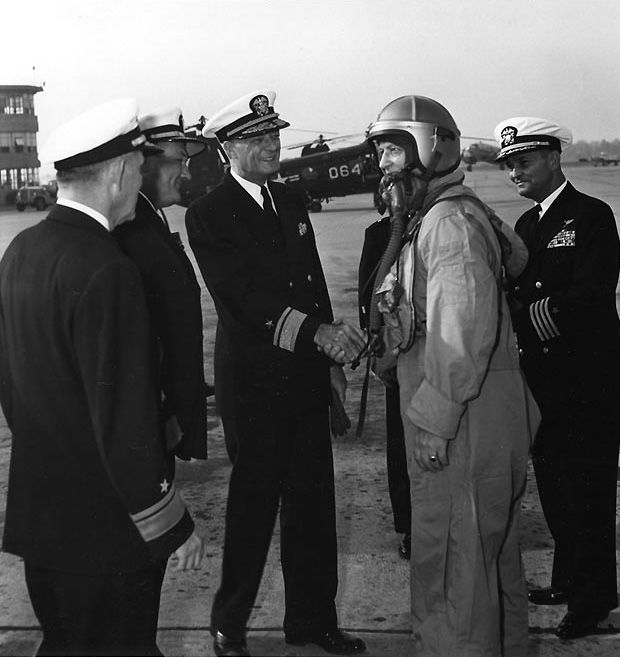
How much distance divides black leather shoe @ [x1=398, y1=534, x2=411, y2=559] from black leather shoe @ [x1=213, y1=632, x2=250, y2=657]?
105cm

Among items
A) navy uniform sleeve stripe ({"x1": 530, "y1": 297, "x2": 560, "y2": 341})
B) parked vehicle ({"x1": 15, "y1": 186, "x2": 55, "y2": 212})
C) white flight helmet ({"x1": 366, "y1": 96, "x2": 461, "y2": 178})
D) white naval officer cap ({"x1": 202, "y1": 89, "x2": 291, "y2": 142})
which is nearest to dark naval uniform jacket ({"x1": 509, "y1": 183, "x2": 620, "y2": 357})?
navy uniform sleeve stripe ({"x1": 530, "y1": 297, "x2": 560, "y2": 341})

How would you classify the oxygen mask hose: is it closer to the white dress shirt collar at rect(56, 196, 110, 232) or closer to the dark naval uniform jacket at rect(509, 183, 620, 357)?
the dark naval uniform jacket at rect(509, 183, 620, 357)

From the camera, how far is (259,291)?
3.11 m

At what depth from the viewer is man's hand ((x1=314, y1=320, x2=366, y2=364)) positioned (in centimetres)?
→ 300

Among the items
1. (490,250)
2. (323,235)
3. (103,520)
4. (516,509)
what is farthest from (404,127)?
(323,235)

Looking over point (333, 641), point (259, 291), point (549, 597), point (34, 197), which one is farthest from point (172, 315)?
point (34, 197)

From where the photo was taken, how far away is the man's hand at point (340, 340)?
9.86ft

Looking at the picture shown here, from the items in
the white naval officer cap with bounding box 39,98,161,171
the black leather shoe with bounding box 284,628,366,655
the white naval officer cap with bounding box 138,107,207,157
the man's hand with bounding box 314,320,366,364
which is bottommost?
the black leather shoe with bounding box 284,628,366,655

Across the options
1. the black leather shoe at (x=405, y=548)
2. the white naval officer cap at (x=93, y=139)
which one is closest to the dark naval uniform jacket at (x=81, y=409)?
the white naval officer cap at (x=93, y=139)

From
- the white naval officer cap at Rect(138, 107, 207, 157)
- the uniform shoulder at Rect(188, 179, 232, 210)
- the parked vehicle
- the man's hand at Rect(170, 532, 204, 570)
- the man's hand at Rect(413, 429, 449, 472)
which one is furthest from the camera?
the parked vehicle

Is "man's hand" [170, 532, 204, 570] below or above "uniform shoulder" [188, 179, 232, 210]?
below

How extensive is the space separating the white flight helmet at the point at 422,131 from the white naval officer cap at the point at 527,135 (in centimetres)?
68

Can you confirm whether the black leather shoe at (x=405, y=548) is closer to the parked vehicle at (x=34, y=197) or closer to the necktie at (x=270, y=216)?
the necktie at (x=270, y=216)

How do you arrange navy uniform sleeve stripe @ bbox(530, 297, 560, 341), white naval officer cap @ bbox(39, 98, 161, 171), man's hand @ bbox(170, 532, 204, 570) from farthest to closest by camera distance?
1. navy uniform sleeve stripe @ bbox(530, 297, 560, 341)
2. man's hand @ bbox(170, 532, 204, 570)
3. white naval officer cap @ bbox(39, 98, 161, 171)
